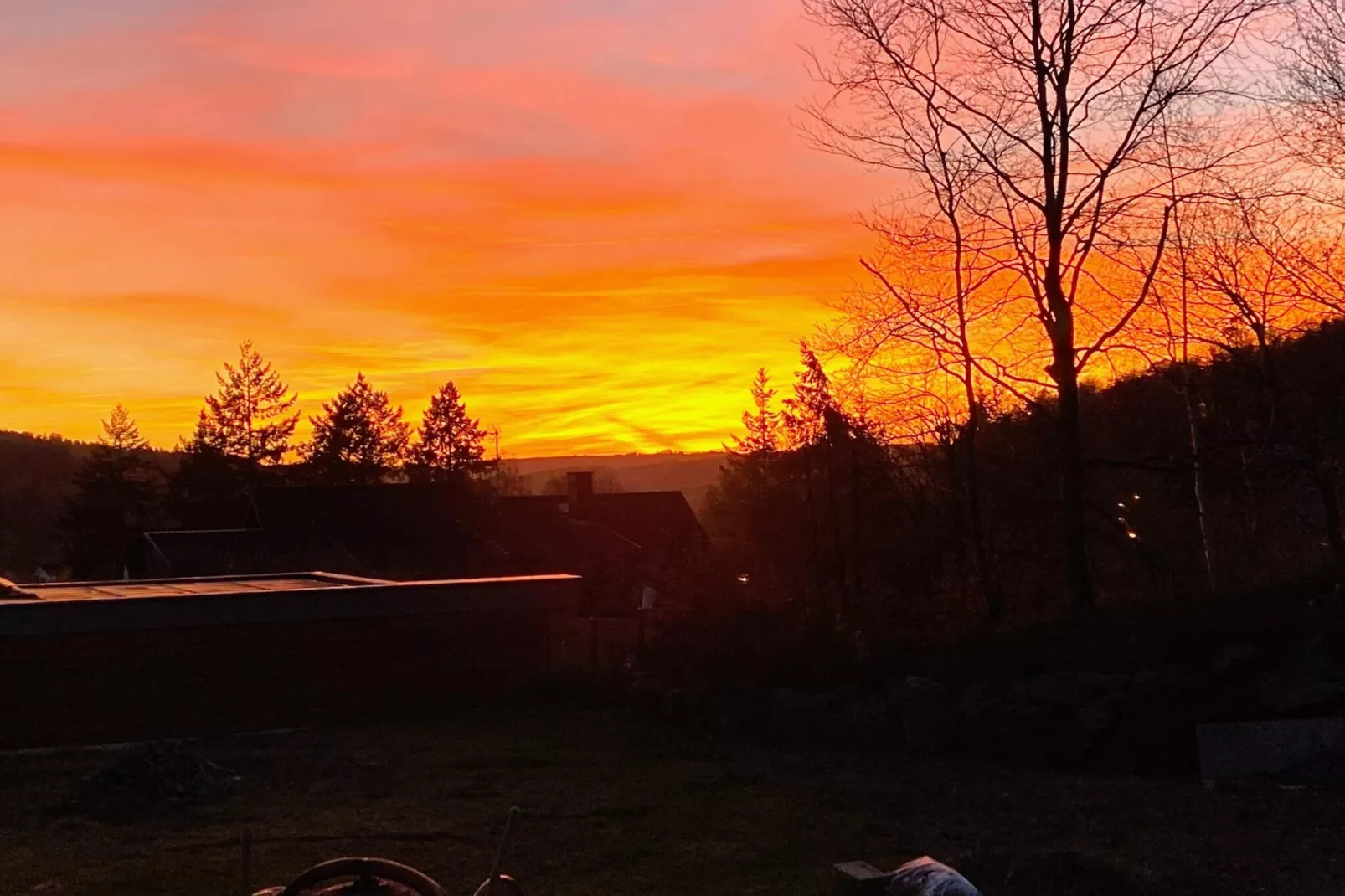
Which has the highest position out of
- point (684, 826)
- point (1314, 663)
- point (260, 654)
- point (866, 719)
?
point (260, 654)

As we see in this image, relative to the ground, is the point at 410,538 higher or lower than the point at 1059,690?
higher

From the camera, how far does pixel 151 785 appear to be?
12906mm

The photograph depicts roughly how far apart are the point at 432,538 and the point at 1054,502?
28.6 metres

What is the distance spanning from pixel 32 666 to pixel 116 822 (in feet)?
21.6

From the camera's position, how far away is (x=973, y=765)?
1327 centimetres

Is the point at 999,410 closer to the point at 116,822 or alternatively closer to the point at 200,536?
the point at 116,822

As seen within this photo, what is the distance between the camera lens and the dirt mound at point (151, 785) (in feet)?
41.0

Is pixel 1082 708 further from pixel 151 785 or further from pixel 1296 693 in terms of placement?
pixel 151 785

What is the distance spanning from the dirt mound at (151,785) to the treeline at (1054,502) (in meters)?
7.79

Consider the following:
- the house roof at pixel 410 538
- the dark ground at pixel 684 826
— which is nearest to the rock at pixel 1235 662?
the dark ground at pixel 684 826

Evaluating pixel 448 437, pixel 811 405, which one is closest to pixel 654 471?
pixel 448 437

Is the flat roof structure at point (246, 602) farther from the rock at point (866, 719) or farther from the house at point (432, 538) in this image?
the house at point (432, 538)

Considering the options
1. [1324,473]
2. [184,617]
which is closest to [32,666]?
[184,617]

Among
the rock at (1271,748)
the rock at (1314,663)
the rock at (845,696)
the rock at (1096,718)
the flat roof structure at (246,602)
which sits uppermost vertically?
the flat roof structure at (246,602)
